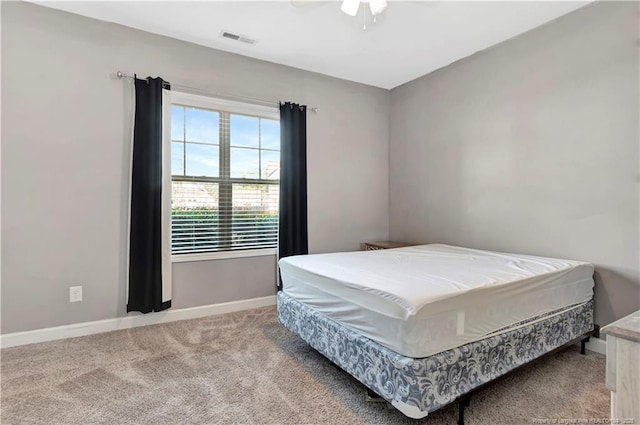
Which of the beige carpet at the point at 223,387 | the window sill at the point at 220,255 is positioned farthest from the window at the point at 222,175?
the beige carpet at the point at 223,387

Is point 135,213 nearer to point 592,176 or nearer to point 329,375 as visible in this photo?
point 329,375

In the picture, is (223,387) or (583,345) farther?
(583,345)

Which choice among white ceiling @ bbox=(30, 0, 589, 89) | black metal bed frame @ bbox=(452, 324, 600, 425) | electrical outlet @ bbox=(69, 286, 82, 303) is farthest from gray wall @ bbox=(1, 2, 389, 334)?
black metal bed frame @ bbox=(452, 324, 600, 425)

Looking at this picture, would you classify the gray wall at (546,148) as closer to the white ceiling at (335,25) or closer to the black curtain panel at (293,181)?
the white ceiling at (335,25)

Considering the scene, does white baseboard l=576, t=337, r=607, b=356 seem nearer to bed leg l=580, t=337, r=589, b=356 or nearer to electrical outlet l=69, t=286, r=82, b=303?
bed leg l=580, t=337, r=589, b=356

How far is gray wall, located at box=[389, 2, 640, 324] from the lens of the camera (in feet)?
7.91

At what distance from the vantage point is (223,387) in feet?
6.59

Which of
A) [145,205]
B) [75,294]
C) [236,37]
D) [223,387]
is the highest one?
[236,37]

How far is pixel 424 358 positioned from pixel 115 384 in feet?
5.97

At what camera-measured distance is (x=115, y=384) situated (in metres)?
2.04

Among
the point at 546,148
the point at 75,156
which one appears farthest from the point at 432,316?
the point at 75,156

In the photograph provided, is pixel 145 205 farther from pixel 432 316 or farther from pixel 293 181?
pixel 432 316

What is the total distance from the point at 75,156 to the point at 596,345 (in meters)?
4.28

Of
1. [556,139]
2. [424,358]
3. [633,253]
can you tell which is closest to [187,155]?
[424,358]
